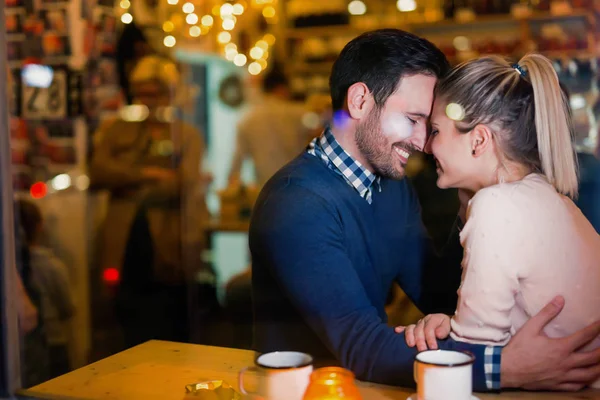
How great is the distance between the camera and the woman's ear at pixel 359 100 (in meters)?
1.32

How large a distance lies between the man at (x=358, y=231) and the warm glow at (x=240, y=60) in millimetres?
977

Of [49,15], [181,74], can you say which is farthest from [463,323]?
[181,74]

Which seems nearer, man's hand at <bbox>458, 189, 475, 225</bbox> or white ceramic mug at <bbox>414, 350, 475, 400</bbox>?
white ceramic mug at <bbox>414, 350, 475, 400</bbox>

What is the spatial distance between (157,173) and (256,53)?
3.64ft

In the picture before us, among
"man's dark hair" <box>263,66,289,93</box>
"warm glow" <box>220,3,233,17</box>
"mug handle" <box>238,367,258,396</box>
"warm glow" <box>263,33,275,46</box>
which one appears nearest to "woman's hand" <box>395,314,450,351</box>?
"mug handle" <box>238,367,258,396</box>

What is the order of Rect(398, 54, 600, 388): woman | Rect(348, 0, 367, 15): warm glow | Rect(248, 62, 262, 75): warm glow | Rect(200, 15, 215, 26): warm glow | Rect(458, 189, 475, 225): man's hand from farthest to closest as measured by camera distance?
Rect(200, 15, 215, 26): warm glow → Rect(248, 62, 262, 75): warm glow → Rect(348, 0, 367, 15): warm glow → Rect(458, 189, 475, 225): man's hand → Rect(398, 54, 600, 388): woman

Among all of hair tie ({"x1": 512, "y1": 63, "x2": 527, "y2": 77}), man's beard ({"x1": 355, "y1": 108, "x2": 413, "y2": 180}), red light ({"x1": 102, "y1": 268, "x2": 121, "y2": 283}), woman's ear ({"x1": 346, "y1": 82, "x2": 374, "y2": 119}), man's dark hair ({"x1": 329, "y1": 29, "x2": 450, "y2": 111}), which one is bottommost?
red light ({"x1": 102, "y1": 268, "x2": 121, "y2": 283})

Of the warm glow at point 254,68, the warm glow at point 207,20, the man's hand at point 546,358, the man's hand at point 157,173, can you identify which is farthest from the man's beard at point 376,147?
the man's hand at point 157,173

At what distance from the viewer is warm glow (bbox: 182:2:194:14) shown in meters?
3.01

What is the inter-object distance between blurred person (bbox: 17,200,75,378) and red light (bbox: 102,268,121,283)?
0.29 meters

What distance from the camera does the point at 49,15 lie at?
8.68 ft

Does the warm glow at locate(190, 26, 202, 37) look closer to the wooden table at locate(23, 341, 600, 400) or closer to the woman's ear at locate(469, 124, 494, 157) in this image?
the wooden table at locate(23, 341, 600, 400)

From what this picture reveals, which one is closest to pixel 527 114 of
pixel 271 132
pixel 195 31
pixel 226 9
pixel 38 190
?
pixel 271 132

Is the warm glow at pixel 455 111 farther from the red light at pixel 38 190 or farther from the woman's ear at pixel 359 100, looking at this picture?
the red light at pixel 38 190
